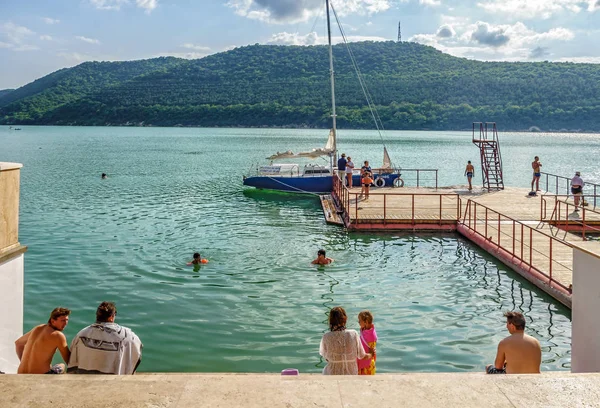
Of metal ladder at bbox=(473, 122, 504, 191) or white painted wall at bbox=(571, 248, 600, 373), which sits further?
metal ladder at bbox=(473, 122, 504, 191)

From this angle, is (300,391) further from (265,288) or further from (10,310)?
(265,288)

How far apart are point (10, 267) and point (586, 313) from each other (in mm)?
6833

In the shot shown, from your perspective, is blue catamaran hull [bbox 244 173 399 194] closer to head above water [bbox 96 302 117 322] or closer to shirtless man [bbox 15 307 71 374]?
head above water [bbox 96 302 117 322]

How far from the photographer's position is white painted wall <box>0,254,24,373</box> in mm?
7059

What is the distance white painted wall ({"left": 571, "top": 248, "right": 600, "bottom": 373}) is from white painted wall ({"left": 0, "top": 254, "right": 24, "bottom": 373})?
22.1ft

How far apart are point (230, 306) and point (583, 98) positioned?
160142 millimetres

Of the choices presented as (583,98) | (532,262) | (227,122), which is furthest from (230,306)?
(227,122)

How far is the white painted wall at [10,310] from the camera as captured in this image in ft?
23.2

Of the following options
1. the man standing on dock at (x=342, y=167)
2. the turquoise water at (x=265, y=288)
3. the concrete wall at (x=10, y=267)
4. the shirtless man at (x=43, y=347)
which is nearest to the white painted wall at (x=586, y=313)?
the turquoise water at (x=265, y=288)

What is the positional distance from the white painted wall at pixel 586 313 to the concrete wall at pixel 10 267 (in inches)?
264

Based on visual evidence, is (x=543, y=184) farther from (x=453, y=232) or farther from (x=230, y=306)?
(x=230, y=306)

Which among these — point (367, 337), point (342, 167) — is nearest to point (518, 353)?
point (367, 337)

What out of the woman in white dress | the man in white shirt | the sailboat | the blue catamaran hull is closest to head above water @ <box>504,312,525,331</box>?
the woman in white dress

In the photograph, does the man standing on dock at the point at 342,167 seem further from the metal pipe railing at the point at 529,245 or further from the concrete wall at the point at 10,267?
the concrete wall at the point at 10,267
